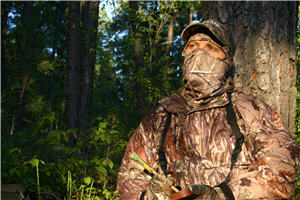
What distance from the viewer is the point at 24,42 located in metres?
10.4

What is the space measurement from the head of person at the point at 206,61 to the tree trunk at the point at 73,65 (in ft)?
31.1

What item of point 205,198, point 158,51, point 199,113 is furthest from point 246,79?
point 158,51

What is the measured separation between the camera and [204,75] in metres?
2.95

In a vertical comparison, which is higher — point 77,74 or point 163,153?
point 77,74

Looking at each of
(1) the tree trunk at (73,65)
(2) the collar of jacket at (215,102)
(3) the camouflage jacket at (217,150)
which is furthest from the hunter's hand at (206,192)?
(1) the tree trunk at (73,65)

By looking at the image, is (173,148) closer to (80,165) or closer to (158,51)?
(80,165)

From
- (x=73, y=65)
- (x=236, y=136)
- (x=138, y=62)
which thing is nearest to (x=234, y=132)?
(x=236, y=136)

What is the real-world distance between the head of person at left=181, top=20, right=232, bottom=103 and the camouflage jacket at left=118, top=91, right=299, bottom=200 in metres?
0.18

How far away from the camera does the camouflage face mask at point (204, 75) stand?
2949 mm

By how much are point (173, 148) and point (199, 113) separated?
43 cm

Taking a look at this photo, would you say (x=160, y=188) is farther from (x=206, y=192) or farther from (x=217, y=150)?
(x=217, y=150)

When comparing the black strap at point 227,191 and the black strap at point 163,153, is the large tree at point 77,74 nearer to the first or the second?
the black strap at point 163,153

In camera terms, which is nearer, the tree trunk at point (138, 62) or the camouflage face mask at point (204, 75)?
the camouflage face mask at point (204, 75)

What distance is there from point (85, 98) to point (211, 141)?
976cm
